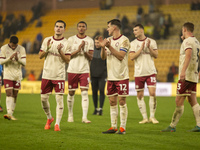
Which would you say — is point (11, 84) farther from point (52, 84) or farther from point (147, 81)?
point (147, 81)

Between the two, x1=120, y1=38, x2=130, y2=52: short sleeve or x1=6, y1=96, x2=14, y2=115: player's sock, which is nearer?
x1=120, y1=38, x2=130, y2=52: short sleeve

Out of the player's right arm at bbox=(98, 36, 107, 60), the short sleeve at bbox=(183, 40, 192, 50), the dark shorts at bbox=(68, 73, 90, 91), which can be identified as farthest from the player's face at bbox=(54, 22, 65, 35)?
the short sleeve at bbox=(183, 40, 192, 50)

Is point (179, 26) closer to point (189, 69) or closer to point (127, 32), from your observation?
point (127, 32)

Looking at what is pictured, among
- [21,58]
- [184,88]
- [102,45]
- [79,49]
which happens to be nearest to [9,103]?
[21,58]

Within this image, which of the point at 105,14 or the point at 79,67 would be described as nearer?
the point at 79,67

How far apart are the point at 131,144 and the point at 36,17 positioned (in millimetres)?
28363

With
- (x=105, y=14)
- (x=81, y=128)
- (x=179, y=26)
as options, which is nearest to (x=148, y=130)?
(x=81, y=128)

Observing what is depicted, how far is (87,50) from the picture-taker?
33.8ft

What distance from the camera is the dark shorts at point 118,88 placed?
26.3 ft

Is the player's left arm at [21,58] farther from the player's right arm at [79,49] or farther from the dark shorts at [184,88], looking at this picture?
the dark shorts at [184,88]

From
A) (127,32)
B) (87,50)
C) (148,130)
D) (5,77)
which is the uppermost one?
(127,32)

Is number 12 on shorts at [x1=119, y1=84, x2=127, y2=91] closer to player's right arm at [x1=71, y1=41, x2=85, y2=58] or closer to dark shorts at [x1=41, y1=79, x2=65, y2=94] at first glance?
dark shorts at [x1=41, y1=79, x2=65, y2=94]

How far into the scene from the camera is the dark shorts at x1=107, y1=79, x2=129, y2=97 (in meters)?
8.02

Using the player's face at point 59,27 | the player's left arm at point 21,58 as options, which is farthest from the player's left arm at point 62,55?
the player's left arm at point 21,58
